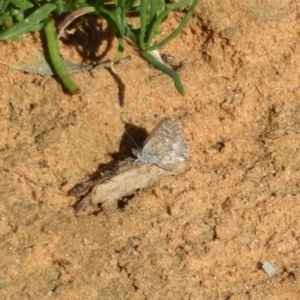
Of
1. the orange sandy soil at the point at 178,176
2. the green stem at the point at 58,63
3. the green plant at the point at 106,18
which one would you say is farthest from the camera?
the green stem at the point at 58,63

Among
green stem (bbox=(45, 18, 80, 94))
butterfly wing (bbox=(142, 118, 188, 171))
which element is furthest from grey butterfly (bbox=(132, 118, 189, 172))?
green stem (bbox=(45, 18, 80, 94))

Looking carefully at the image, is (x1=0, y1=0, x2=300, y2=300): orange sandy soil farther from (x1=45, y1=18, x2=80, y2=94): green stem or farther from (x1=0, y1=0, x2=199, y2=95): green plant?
(x1=0, y1=0, x2=199, y2=95): green plant

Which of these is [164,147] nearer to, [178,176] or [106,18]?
[178,176]

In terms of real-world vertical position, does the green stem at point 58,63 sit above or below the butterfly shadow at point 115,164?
above

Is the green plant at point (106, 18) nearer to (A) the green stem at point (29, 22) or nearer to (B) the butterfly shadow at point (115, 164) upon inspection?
(A) the green stem at point (29, 22)

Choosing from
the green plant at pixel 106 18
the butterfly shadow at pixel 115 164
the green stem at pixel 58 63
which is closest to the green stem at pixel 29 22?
the green plant at pixel 106 18

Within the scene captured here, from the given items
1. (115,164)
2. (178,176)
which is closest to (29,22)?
(115,164)
